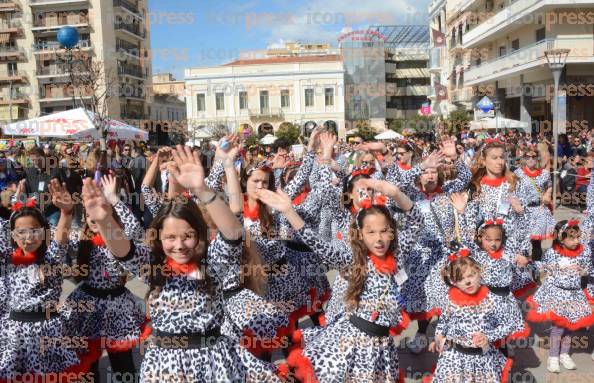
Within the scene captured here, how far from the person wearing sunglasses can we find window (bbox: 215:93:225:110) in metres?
43.3

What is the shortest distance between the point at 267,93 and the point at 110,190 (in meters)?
46.6

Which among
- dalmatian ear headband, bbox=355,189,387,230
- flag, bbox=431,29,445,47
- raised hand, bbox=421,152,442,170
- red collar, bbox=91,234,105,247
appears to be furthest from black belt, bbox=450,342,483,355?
flag, bbox=431,29,445,47

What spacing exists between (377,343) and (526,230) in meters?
2.80

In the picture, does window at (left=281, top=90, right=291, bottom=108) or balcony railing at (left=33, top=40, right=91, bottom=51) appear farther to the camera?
window at (left=281, top=90, right=291, bottom=108)

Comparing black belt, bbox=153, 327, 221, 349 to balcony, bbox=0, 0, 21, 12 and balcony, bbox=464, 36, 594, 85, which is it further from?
balcony, bbox=0, 0, 21, 12

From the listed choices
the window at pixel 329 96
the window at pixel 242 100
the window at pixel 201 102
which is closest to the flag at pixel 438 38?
the window at pixel 329 96

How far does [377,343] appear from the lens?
3336 millimetres

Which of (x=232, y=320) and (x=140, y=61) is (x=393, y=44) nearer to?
(x=140, y=61)

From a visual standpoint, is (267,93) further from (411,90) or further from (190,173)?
(190,173)

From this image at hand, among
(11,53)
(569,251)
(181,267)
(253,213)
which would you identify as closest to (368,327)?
(181,267)

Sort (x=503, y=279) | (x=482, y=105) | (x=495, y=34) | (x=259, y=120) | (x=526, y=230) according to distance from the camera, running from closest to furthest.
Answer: (x=503, y=279) < (x=526, y=230) < (x=482, y=105) < (x=495, y=34) < (x=259, y=120)

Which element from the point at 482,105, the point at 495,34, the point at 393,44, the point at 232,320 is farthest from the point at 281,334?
the point at 393,44

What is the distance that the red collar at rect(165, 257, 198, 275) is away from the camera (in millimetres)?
3062

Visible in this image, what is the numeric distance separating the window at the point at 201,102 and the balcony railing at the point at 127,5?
10.6m
